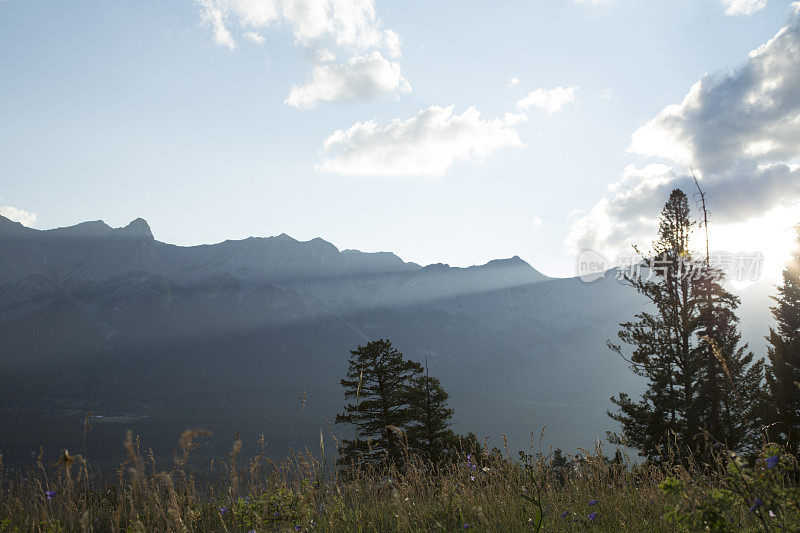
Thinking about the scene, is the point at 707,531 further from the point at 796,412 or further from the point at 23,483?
the point at 796,412

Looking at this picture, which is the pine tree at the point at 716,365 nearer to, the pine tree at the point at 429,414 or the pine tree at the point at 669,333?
the pine tree at the point at 669,333

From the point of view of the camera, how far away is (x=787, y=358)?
23.2m

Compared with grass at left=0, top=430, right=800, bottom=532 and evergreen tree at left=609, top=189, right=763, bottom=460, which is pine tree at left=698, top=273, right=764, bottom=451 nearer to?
evergreen tree at left=609, top=189, right=763, bottom=460

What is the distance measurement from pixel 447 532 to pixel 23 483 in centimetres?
566

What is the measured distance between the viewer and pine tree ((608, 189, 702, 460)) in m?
22.1

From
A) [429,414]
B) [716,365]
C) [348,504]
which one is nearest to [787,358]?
[716,365]

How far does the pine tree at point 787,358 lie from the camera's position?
68.3 ft

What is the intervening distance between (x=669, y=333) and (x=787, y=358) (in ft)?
19.9

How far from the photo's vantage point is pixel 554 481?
5.87m

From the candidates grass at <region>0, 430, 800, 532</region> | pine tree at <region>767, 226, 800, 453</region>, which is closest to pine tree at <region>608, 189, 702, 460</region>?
pine tree at <region>767, 226, 800, 453</region>

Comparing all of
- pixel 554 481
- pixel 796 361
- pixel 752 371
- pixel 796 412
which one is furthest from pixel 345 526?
pixel 752 371

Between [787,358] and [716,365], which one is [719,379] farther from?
[787,358]

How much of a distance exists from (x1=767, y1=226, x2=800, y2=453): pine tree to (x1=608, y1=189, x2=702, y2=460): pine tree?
10.5 ft

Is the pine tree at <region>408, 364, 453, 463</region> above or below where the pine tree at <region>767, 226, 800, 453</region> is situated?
below
